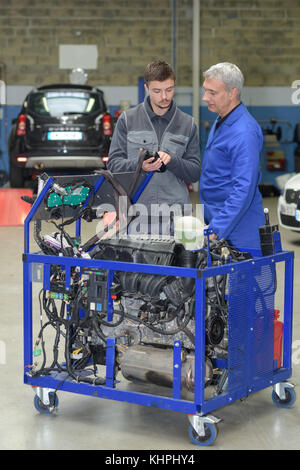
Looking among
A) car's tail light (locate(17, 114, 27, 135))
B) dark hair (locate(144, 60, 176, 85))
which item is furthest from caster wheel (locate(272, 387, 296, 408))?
car's tail light (locate(17, 114, 27, 135))

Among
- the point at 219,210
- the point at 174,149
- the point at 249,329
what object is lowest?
the point at 249,329

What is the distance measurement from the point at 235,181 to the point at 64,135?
7.65 metres

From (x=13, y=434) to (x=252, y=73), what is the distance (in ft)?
42.8

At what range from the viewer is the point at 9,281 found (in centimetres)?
712

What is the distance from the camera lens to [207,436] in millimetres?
3484

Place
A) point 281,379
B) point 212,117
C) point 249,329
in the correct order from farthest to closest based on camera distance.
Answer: point 212,117
point 281,379
point 249,329

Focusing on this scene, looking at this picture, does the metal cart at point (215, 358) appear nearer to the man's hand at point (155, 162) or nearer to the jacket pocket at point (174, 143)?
the man's hand at point (155, 162)

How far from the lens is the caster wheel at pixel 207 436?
3.47 m

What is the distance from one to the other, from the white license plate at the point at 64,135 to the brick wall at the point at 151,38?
4.80 meters

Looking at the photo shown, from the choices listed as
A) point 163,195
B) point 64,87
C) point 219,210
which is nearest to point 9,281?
point 163,195

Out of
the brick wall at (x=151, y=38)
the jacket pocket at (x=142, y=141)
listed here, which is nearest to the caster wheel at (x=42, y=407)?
the jacket pocket at (x=142, y=141)

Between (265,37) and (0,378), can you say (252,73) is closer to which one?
(265,37)

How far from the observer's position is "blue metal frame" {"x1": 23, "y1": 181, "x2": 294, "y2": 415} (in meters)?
3.38

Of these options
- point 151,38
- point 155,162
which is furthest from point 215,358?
point 151,38
